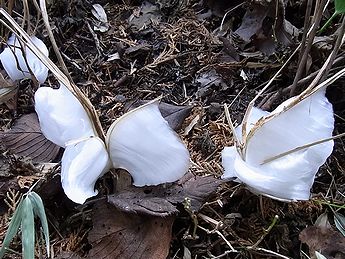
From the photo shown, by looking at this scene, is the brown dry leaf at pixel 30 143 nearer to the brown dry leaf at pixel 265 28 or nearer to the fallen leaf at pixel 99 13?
the fallen leaf at pixel 99 13

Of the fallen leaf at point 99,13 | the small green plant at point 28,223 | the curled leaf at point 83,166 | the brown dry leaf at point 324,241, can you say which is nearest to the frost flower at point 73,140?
the curled leaf at point 83,166

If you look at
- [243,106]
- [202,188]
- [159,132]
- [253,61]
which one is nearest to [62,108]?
[159,132]

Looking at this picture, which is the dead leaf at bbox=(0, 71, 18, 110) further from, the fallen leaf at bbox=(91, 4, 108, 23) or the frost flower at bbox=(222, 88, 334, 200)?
the frost flower at bbox=(222, 88, 334, 200)

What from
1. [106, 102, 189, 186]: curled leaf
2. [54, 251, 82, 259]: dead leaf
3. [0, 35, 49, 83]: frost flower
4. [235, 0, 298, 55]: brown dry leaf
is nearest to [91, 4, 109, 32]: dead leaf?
[0, 35, 49, 83]: frost flower

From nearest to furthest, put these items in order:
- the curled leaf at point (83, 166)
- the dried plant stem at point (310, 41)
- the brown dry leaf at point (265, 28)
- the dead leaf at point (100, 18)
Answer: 1. the curled leaf at point (83, 166)
2. the dried plant stem at point (310, 41)
3. the brown dry leaf at point (265, 28)
4. the dead leaf at point (100, 18)

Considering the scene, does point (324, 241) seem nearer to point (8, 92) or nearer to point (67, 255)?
point (67, 255)

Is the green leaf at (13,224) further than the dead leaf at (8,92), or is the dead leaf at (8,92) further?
the dead leaf at (8,92)

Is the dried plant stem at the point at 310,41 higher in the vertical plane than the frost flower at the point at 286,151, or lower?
higher
